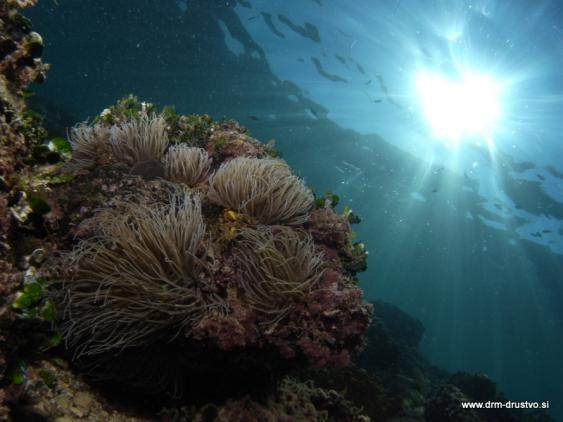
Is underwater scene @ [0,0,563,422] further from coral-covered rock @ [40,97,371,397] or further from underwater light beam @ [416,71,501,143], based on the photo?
underwater light beam @ [416,71,501,143]

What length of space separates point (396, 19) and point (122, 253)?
752 inches

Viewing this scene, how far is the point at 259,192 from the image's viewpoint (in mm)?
3609

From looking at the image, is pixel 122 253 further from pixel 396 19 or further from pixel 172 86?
pixel 172 86

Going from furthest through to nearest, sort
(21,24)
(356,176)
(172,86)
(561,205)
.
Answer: (356,176) → (172,86) → (561,205) → (21,24)

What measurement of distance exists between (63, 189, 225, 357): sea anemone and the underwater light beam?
70.2 ft

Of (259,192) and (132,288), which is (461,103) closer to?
(259,192)

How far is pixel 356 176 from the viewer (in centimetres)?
3984

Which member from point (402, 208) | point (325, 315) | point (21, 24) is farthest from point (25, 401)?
point (402, 208)

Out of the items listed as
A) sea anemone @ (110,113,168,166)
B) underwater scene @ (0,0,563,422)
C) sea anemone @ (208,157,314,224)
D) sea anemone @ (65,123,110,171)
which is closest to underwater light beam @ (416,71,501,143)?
underwater scene @ (0,0,563,422)

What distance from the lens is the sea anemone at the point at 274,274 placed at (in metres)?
2.90

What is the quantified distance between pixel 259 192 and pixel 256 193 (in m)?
0.03

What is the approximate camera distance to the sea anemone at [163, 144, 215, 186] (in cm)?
414

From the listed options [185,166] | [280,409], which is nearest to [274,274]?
[280,409]

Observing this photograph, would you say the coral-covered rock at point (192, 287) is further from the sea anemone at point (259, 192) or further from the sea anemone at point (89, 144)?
the sea anemone at point (89, 144)
